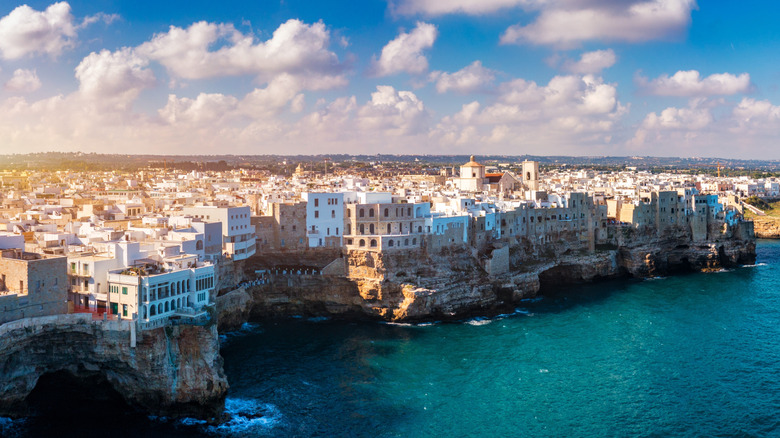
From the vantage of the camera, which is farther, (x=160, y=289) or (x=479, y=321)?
(x=479, y=321)

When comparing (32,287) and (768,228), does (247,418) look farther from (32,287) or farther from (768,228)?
(768,228)

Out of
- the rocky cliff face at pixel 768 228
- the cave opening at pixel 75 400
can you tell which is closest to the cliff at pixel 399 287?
the cave opening at pixel 75 400

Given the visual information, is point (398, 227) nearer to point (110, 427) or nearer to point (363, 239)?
point (363, 239)

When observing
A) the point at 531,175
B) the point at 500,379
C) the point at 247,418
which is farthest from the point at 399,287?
the point at 531,175

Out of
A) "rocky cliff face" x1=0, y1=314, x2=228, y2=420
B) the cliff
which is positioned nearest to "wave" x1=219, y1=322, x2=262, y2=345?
the cliff

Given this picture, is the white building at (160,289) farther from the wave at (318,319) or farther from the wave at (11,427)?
the wave at (318,319)

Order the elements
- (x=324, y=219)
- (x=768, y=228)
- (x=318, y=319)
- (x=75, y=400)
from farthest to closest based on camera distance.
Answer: (x=768, y=228), (x=324, y=219), (x=318, y=319), (x=75, y=400)

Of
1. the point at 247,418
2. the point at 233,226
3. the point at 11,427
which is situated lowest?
the point at 247,418
